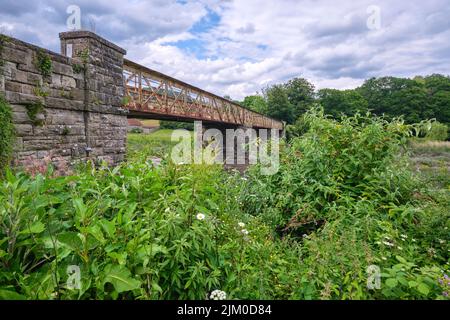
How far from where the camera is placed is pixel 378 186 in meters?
3.12

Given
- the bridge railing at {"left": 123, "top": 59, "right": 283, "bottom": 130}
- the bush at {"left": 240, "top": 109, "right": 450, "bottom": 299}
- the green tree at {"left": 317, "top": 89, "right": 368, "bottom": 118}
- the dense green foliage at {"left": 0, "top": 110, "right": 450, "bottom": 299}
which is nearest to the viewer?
the dense green foliage at {"left": 0, "top": 110, "right": 450, "bottom": 299}

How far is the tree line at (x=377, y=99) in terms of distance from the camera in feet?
131

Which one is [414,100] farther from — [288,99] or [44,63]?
[44,63]

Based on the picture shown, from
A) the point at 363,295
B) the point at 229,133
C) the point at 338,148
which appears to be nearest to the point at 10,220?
the point at 363,295

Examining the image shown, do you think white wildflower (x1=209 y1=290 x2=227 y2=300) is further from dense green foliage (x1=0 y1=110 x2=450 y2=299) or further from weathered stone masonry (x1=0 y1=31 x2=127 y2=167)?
weathered stone masonry (x1=0 y1=31 x2=127 y2=167)

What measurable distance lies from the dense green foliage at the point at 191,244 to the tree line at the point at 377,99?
35484 millimetres

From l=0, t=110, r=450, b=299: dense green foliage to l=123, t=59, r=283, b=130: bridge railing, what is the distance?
5.37m

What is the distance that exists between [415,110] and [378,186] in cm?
4580

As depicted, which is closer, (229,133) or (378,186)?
(378,186)

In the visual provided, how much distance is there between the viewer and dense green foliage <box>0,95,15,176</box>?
3.91m

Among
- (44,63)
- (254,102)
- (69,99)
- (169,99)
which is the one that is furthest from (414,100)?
(44,63)

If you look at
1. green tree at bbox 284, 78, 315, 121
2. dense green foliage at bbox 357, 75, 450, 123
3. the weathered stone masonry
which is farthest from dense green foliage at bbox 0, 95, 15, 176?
green tree at bbox 284, 78, 315, 121

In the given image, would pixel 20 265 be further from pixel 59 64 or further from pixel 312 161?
pixel 59 64

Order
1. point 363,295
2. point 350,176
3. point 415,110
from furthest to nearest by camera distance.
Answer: point 415,110 → point 350,176 → point 363,295
